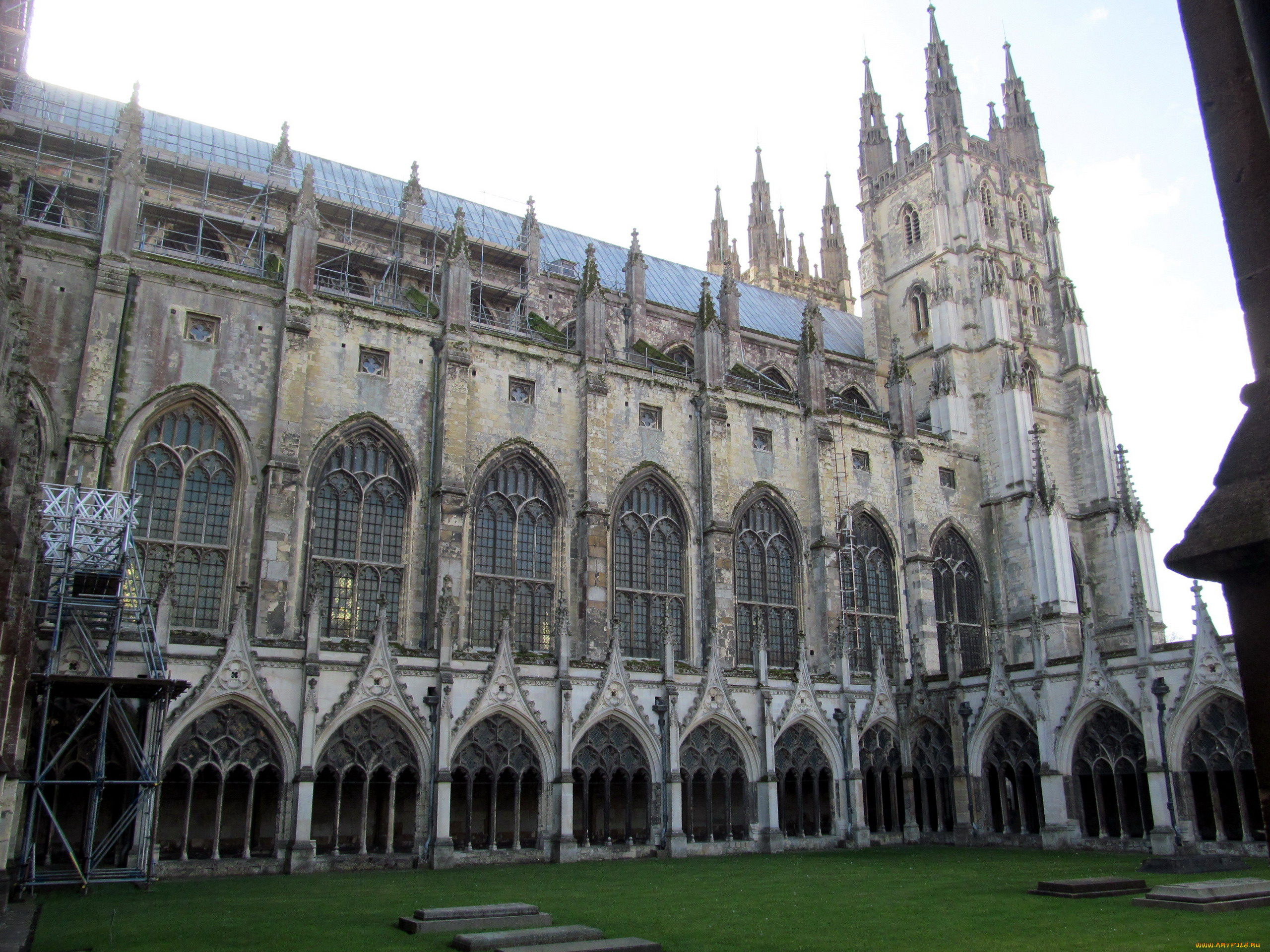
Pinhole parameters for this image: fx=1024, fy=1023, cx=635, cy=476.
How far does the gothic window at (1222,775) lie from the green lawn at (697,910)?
306 centimetres

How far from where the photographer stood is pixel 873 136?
166ft

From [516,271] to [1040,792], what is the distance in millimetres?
24592

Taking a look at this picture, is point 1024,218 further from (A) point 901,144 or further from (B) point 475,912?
(B) point 475,912

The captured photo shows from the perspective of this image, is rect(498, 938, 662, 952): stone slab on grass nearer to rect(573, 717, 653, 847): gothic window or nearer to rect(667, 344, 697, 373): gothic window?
rect(573, 717, 653, 847): gothic window

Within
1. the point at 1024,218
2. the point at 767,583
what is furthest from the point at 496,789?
the point at 1024,218

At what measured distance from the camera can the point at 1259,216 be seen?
3609 mm

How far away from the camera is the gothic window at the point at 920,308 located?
4556 centimetres

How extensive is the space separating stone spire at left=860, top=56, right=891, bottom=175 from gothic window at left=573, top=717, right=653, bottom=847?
34.6m

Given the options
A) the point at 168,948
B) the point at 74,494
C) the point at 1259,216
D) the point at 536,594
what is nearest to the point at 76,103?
the point at 74,494

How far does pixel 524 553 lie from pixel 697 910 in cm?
1659

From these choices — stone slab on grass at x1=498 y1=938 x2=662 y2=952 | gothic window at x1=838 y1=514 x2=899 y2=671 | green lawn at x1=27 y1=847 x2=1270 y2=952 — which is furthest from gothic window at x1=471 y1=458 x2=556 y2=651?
stone slab on grass at x1=498 y1=938 x2=662 y2=952

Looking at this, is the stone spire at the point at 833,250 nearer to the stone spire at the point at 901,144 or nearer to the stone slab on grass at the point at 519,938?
the stone spire at the point at 901,144

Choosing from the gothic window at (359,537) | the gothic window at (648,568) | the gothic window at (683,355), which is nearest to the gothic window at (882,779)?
the gothic window at (648,568)

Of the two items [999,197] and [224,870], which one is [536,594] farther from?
[999,197]
